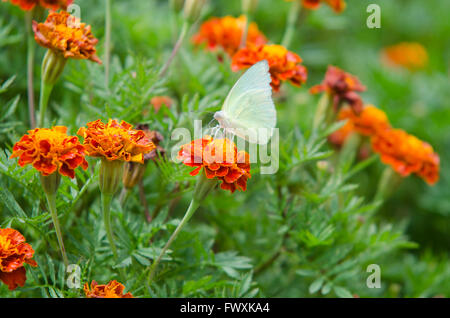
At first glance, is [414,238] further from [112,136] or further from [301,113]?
[112,136]

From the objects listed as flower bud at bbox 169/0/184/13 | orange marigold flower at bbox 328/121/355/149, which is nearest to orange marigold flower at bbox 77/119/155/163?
flower bud at bbox 169/0/184/13

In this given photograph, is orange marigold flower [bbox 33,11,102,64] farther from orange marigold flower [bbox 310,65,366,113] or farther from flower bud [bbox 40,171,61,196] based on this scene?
orange marigold flower [bbox 310,65,366,113]

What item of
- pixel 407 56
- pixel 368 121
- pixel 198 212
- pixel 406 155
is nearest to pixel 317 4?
pixel 368 121

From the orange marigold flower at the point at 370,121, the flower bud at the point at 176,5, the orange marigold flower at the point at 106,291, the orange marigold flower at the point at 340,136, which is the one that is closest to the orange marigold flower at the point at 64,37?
the flower bud at the point at 176,5

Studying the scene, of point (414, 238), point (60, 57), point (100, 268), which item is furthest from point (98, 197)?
point (414, 238)

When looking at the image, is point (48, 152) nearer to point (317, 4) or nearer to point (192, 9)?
point (192, 9)

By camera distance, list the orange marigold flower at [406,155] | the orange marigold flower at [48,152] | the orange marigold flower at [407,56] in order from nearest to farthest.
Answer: the orange marigold flower at [48,152], the orange marigold flower at [406,155], the orange marigold flower at [407,56]

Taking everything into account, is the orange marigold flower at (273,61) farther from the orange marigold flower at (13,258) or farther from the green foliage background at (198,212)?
the orange marigold flower at (13,258)
